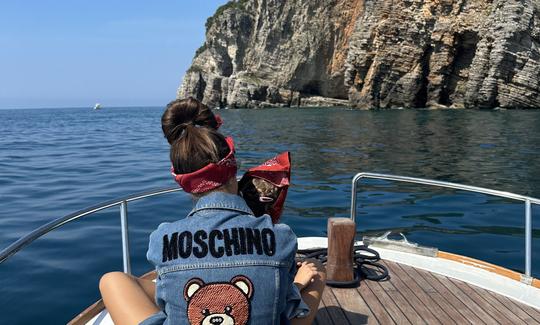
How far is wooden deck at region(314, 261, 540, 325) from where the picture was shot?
11.4ft

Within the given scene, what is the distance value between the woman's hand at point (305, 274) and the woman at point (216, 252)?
55 cm

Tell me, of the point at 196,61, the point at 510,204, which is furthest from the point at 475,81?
the point at 196,61

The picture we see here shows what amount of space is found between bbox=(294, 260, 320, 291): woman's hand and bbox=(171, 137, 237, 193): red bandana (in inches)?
37.3

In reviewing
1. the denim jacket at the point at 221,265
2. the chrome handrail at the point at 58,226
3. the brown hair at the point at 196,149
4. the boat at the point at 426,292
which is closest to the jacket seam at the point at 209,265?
the denim jacket at the point at 221,265

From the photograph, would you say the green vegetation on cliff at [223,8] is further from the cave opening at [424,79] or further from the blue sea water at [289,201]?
the blue sea water at [289,201]

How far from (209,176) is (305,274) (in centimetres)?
106

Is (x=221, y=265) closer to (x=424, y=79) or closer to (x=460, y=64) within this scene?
(x=424, y=79)

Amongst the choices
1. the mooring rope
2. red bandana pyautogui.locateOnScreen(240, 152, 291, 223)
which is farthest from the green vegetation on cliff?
red bandana pyautogui.locateOnScreen(240, 152, 291, 223)

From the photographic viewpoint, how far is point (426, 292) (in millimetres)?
3965

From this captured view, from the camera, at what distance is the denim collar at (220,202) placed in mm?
1934

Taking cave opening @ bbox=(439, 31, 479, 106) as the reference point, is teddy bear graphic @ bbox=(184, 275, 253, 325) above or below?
below

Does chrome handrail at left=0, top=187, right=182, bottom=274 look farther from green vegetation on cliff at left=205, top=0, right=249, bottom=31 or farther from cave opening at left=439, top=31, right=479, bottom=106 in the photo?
green vegetation on cliff at left=205, top=0, right=249, bottom=31

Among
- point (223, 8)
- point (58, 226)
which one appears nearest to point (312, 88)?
point (223, 8)

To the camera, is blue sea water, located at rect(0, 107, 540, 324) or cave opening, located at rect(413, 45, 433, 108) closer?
blue sea water, located at rect(0, 107, 540, 324)
